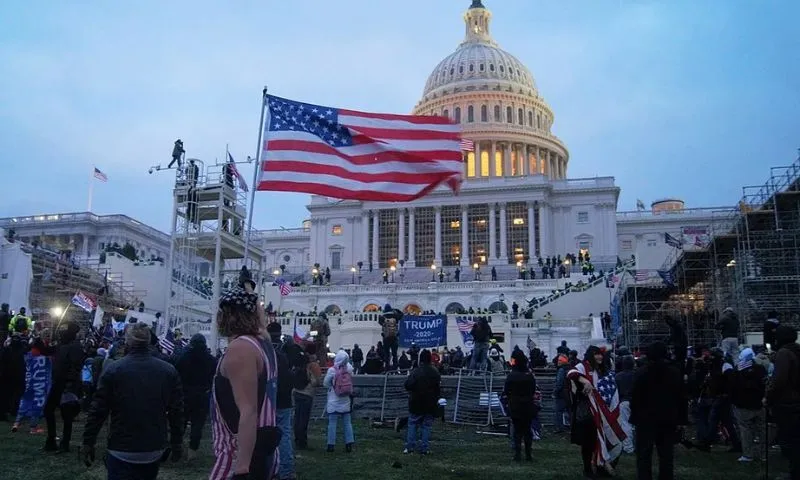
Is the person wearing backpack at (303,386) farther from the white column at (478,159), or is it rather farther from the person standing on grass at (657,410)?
the white column at (478,159)

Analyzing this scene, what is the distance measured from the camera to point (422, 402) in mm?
13656

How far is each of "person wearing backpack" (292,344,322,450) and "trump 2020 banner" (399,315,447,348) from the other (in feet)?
A: 45.8

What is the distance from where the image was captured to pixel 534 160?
102 metres

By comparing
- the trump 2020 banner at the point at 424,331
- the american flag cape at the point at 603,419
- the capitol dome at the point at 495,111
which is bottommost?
the american flag cape at the point at 603,419

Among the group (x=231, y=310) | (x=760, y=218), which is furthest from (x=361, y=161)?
(x=760, y=218)

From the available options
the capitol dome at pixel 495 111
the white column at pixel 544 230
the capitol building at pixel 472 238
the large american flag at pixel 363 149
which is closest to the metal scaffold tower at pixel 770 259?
the capitol building at pixel 472 238

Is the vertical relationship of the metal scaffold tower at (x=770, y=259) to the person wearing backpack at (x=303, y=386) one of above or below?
above

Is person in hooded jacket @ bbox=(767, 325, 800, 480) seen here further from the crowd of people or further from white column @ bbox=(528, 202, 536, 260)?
white column @ bbox=(528, 202, 536, 260)

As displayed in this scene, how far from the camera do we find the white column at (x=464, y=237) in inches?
3175

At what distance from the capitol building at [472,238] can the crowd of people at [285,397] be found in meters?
21.9

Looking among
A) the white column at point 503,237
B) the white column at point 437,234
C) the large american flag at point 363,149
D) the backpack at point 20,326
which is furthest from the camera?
the white column at point 437,234

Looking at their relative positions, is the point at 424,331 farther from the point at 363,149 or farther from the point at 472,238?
the point at 472,238

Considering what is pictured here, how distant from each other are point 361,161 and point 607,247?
225 ft

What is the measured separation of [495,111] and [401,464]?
311ft
